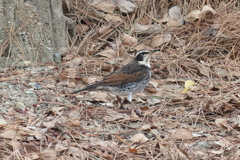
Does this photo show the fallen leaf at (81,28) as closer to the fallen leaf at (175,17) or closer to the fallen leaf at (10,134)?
the fallen leaf at (175,17)

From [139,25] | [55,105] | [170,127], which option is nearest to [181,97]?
[170,127]

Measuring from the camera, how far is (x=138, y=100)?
613cm

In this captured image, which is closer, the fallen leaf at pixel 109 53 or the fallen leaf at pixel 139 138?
the fallen leaf at pixel 139 138

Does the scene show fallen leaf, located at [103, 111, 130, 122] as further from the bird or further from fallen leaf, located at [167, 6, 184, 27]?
fallen leaf, located at [167, 6, 184, 27]

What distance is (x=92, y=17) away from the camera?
8.05 meters

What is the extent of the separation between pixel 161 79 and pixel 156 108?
1.35m

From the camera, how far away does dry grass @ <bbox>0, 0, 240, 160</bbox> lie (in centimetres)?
420

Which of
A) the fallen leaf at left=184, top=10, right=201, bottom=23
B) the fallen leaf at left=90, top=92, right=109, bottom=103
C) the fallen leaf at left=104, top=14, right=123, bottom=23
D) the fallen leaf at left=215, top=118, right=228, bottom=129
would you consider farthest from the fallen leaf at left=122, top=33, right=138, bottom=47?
the fallen leaf at left=215, top=118, right=228, bottom=129

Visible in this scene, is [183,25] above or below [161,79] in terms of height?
above

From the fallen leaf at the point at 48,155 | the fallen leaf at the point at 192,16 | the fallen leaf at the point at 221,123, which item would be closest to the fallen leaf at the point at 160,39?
the fallen leaf at the point at 192,16

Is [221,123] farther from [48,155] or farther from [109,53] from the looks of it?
[109,53]

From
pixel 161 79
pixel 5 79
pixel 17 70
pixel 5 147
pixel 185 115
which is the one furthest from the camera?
pixel 161 79

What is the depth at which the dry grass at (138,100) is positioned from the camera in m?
4.20

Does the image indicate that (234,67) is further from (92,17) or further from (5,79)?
(5,79)
